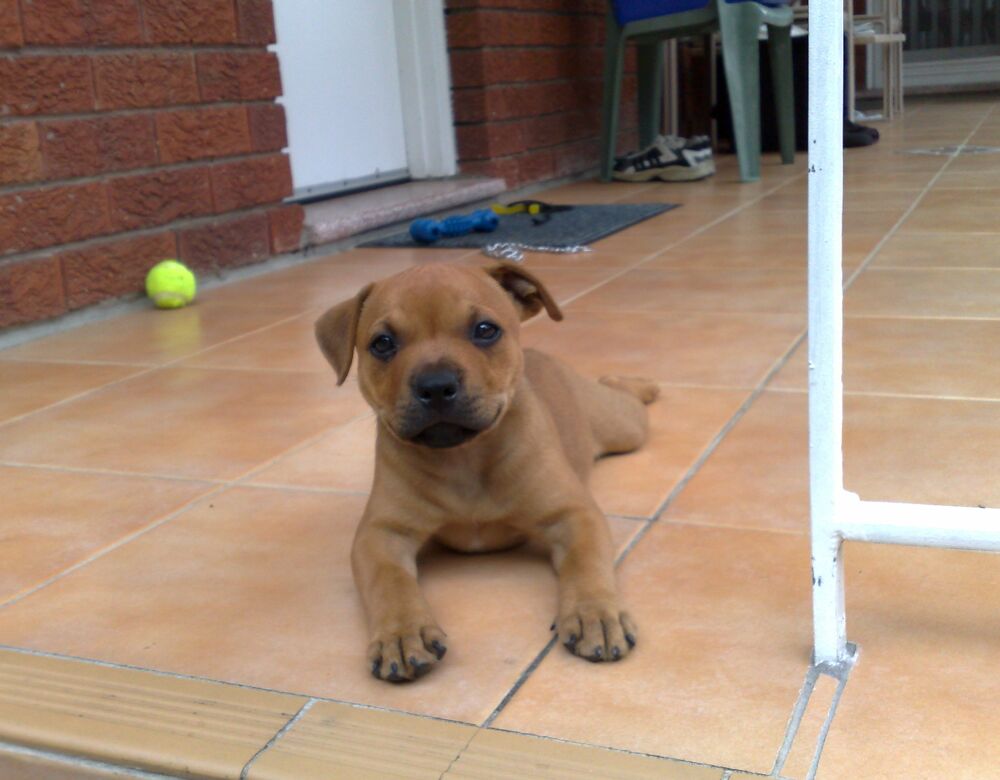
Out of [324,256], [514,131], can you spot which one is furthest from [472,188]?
[324,256]

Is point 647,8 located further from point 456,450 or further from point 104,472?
point 456,450

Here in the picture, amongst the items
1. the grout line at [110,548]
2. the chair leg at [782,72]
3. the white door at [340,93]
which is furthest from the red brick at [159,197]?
the chair leg at [782,72]

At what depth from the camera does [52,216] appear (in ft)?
11.6

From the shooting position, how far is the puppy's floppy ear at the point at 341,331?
1896mm

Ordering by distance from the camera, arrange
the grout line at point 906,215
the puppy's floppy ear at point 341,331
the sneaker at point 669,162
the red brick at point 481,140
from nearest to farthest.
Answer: the puppy's floppy ear at point 341,331, the grout line at point 906,215, the red brick at point 481,140, the sneaker at point 669,162

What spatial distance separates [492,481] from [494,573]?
0.46ft

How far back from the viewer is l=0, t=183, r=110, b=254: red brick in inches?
134

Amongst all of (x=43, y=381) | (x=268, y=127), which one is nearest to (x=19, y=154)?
(x=43, y=381)

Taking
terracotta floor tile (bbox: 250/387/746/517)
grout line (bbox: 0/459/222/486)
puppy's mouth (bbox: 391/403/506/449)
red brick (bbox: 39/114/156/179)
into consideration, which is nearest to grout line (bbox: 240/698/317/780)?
puppy's mouth (bbox: 391/403/506/449)

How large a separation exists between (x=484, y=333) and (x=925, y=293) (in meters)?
2.06

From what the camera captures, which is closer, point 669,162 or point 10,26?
point 10,26

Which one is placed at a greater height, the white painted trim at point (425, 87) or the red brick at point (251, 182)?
the white painted trim at point (425, 87)

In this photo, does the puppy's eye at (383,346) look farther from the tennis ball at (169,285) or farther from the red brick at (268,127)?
the red brick at (268,127)

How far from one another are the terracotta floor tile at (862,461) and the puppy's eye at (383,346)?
1.79 ft
